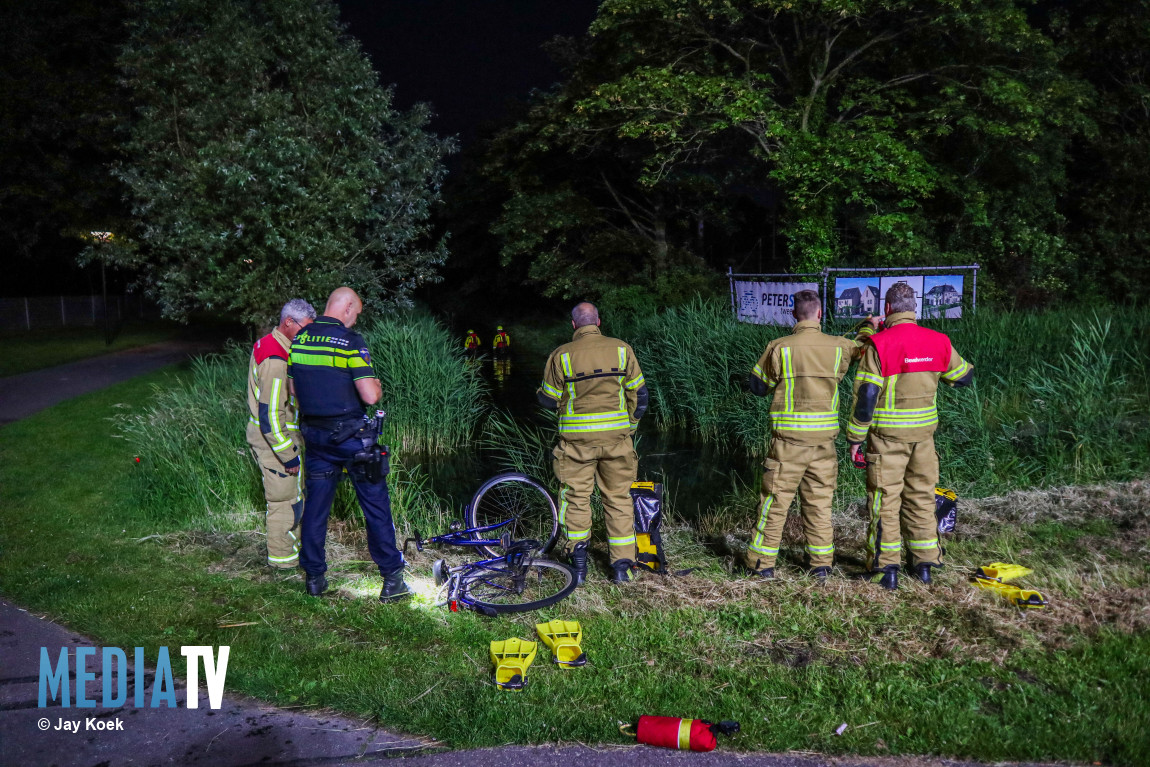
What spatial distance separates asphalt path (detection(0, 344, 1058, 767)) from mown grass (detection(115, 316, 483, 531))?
129 inches

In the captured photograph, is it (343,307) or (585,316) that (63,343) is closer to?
(343,307)

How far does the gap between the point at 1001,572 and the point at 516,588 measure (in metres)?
3.22

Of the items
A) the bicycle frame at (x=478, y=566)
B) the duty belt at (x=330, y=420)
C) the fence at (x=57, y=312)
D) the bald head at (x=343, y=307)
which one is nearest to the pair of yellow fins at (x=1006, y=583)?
the bicycle frame at (x=478, y=566)

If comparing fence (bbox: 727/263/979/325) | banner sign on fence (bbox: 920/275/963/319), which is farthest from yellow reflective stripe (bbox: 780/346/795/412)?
banner sign on fence (bbox: 920/275/963/319)

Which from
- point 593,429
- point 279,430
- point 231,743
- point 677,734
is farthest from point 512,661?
point 279,430

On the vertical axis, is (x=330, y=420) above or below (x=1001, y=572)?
above

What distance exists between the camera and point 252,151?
1262cm

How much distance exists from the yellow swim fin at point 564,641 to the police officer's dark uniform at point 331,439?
1.30 m

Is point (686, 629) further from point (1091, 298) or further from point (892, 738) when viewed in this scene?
point (1091, 298)

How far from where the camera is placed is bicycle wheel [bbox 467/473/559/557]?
6.29 m

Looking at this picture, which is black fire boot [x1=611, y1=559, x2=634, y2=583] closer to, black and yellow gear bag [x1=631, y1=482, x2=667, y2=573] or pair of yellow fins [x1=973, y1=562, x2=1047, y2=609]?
black and yellow gear bag [x1=631, y1=482, x2=667, y2=573]

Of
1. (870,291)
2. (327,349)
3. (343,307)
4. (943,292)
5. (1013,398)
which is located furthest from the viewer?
(870,291)

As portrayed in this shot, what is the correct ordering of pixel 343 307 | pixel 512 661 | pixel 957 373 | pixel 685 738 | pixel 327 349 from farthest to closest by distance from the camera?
pixel 957 373, pixel 343 307, pixel 327 349, pixel 512 661, pixel 685 738

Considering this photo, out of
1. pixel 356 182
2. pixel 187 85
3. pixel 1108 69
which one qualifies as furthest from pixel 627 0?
pixel 1108 69
